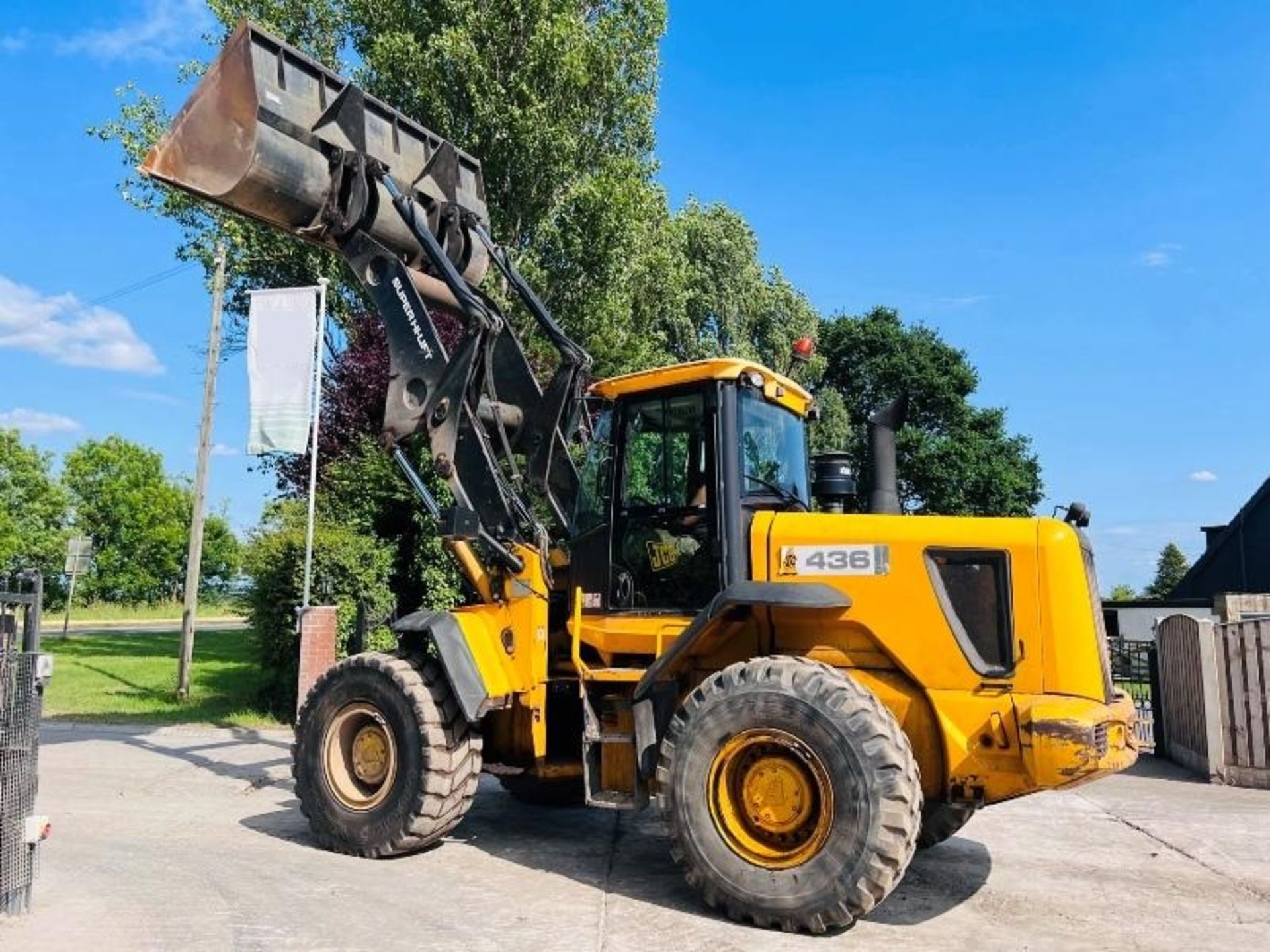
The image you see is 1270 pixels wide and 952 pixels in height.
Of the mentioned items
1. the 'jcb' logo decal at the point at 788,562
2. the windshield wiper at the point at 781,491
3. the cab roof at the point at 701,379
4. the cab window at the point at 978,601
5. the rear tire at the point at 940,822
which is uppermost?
the cab roof at the point at 701,379

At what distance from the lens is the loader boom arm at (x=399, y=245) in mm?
6645

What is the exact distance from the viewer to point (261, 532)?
Answer: 14.7 meters

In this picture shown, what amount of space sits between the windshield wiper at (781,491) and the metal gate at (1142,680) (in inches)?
280

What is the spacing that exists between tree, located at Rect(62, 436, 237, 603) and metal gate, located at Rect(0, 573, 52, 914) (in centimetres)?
6713

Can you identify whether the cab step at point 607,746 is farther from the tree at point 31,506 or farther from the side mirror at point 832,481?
the tree at point 31,506

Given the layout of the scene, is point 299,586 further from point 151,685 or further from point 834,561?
point 834,561

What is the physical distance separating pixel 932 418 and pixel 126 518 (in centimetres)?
5530

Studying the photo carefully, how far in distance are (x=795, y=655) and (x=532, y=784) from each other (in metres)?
3.08

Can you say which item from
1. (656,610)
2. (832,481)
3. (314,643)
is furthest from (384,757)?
(314,643)

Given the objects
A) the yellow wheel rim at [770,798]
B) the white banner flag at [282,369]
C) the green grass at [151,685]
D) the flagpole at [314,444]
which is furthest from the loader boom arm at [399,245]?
the green grass at [151,685]

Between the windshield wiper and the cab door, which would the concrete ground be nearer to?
the cab door

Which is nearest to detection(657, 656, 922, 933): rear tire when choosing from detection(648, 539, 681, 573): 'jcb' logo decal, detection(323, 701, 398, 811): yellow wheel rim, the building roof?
detection(648, 539, 681, 573): 'jcb' logo decal

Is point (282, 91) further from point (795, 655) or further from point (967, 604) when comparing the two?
point (967, 604)

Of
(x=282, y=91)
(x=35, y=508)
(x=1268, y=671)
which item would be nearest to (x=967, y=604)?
(x=282, y=91)
